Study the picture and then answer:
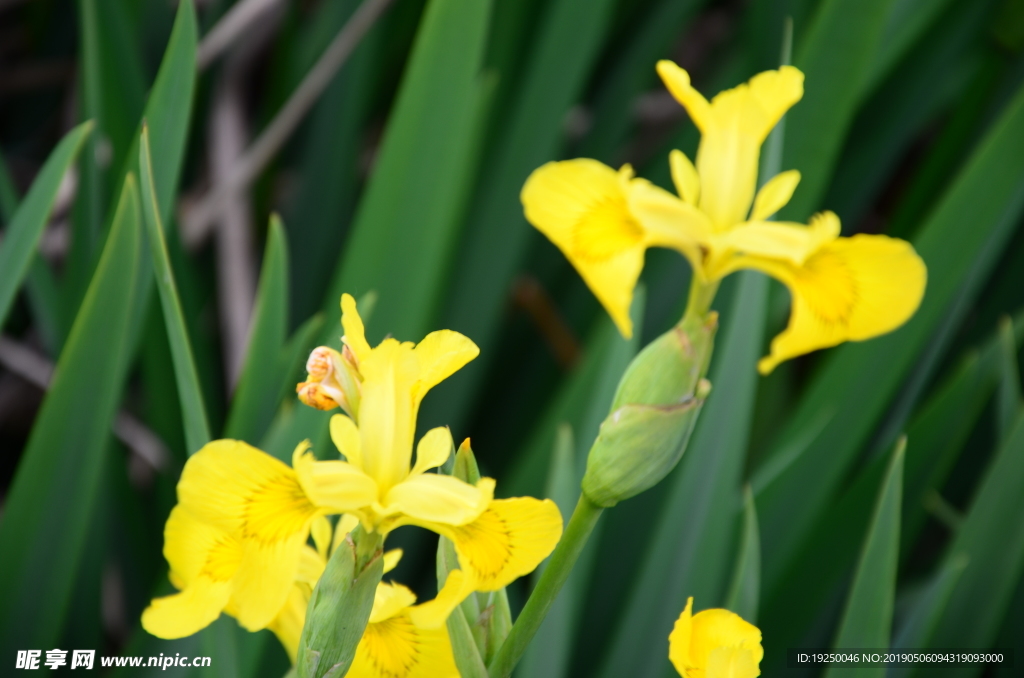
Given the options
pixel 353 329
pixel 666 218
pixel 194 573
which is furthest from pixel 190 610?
pixel 666 218

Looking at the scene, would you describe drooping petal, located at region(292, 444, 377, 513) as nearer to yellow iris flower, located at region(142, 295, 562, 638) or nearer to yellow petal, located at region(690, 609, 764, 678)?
yellow iris flower, located at region(142, 295, 562, 638)

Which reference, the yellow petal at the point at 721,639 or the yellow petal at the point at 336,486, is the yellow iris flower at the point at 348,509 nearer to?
the yellow petal at the point at 336,486

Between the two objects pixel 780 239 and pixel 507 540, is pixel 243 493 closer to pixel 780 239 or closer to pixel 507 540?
pixel 507 540

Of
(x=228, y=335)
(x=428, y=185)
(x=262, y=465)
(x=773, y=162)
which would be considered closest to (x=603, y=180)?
(x=262, y=465)

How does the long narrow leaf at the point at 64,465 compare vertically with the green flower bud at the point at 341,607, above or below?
above

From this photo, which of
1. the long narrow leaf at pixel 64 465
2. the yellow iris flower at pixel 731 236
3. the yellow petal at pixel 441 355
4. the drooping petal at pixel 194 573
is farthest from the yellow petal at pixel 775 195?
the long narrow leaf at pixel 64 465

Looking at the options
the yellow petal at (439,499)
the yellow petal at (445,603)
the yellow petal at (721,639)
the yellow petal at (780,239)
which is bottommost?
the yellow petal at (721,639)

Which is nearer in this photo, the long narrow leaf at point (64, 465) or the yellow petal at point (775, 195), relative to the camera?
the yellow petal at point (775, 195)

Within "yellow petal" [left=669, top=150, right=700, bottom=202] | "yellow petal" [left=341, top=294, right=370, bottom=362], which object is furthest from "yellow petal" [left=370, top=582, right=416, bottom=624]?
"yellow petal" [left=669, top=150, right=700, bottom=202]
